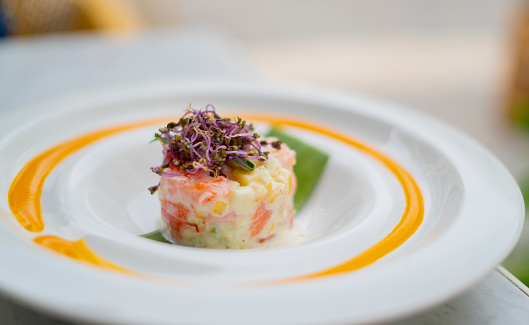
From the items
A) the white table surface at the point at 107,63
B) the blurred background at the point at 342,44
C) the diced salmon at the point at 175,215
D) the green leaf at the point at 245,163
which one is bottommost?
the diced salmon at the point at 175,215

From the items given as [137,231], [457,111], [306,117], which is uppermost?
[457,111]

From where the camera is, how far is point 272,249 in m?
0.94

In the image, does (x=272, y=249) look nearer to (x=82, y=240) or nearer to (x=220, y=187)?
(x=220, y=187)

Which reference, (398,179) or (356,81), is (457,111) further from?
(398,179)

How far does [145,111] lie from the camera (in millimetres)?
1640

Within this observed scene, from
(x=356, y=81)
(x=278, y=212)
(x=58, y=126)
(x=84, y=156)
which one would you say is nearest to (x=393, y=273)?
(x=278, y=212)

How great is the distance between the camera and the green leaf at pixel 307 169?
1.44 metres

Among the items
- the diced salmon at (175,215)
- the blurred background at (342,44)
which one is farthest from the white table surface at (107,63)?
the diced salmon at (175,215)

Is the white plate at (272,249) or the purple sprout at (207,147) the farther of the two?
the purple sprout at (207,147)

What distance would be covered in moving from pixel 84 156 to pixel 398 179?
0.78 meters

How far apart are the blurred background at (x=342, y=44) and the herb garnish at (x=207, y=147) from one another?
1.29 meters

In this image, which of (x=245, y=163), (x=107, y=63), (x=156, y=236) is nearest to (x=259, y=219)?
(x=245, y=163)

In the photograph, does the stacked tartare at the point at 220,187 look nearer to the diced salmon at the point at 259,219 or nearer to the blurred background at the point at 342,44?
the diced salmon at the point at 259,219

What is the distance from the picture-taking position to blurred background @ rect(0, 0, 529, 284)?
108 inches
